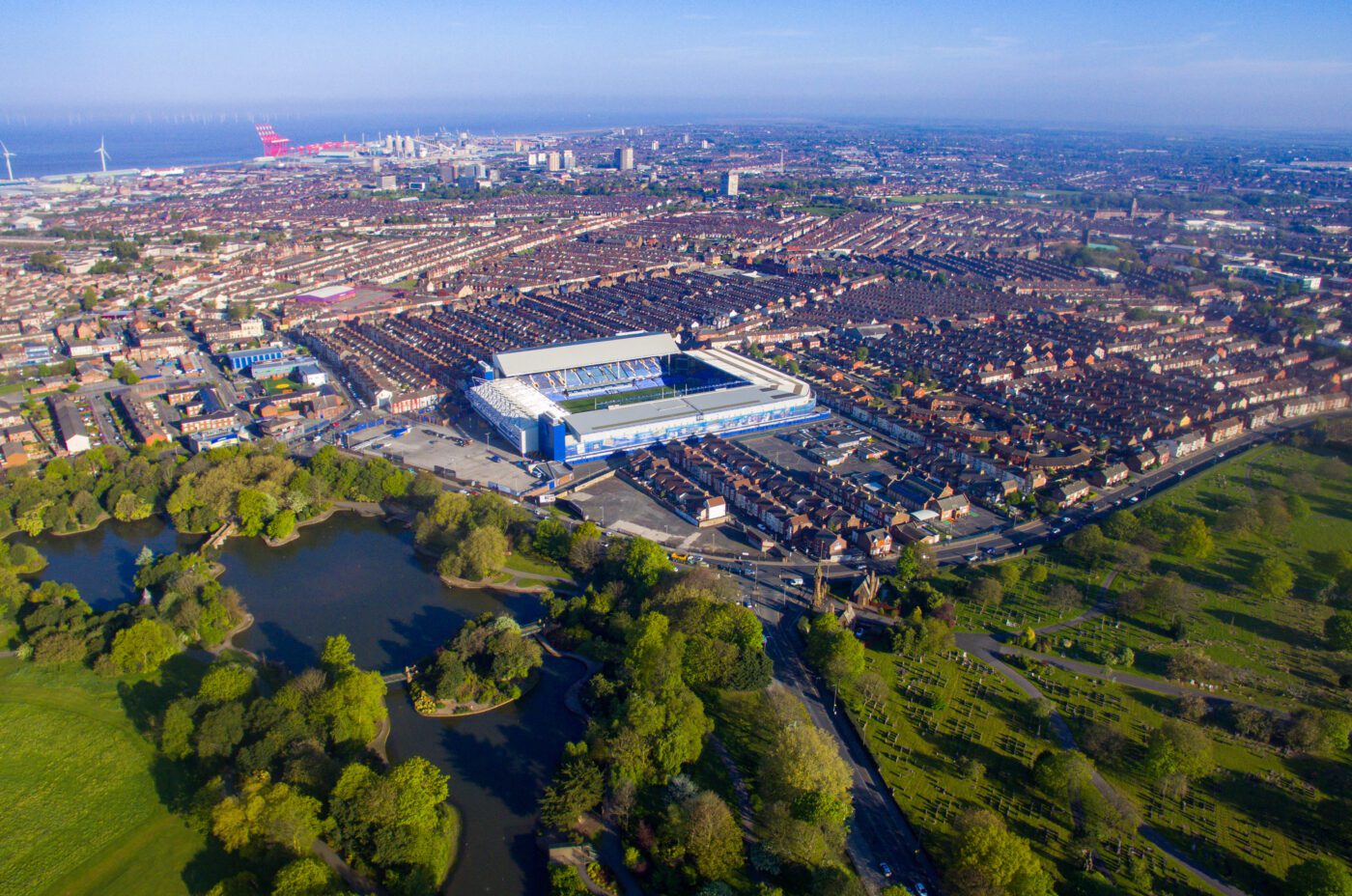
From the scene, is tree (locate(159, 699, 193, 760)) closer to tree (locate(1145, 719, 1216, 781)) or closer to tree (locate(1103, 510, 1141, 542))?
tree (locate(1145, 719, 1216, 781))

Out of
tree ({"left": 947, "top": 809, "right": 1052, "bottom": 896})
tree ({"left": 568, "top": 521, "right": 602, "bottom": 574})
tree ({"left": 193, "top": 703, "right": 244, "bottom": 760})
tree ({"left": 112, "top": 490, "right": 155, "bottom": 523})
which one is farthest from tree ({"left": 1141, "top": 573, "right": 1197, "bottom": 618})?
tree ({"left": 112, "top": 490, "right": 155, "bottom": 523})

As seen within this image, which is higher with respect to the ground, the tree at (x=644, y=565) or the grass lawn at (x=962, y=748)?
the tree at (x=644, y=565)

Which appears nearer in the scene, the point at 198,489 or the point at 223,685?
the point at 223,685

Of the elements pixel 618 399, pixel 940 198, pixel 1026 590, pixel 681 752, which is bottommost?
pixel 681 752

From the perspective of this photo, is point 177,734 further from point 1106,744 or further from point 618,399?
point 618,399

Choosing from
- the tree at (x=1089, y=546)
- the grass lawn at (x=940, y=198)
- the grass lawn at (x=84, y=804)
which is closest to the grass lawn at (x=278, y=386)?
the grass lawn at (x=84, y=804)

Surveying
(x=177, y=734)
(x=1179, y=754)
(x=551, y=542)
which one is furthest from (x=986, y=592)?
(x=177, y=734)

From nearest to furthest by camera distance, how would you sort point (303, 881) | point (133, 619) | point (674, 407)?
point (303, 881) → point (133, 619) → point (674, 407)

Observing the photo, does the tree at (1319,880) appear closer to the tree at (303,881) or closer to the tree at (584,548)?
the tree at (303,881)
